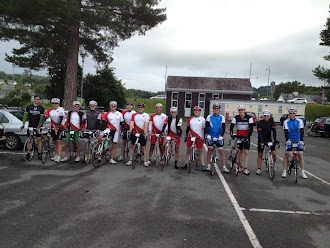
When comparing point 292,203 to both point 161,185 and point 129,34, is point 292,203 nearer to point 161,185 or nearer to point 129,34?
point 161,185

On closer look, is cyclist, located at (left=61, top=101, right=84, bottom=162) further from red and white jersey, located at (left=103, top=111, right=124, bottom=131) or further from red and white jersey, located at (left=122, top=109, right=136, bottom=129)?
red and white jersey, located at (left=122, top=109, right=136, bottom=129)

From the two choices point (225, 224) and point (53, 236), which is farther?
point (225, 224)

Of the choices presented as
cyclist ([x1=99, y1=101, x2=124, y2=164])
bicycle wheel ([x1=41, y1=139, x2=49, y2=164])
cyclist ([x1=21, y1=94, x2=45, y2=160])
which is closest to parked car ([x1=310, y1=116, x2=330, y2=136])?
cyclist ([x1=99, y1=101, x2=124, y2=164])

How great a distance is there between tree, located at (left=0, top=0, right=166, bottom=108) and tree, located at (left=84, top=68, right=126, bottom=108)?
13.6 metres

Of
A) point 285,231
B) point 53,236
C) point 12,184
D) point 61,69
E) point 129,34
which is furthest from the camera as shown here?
point 61,69

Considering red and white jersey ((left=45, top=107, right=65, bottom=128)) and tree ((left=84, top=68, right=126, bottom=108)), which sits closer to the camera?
red and white jersey ((left=45, top=107, right=65, bottom=128))

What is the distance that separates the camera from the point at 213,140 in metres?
7.68

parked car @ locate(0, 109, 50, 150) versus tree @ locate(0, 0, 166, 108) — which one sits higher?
tree @ locate(0, 0, 166, 108)

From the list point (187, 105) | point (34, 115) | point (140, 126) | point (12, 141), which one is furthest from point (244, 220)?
point (187, 105)

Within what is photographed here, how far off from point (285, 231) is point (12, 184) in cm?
587

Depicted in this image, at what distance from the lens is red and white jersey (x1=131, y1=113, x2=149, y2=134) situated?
838cm

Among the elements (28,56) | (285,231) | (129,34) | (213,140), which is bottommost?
(285,231)

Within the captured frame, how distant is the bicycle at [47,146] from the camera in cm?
812

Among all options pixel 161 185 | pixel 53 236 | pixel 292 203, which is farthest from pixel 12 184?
pixel 292 203
